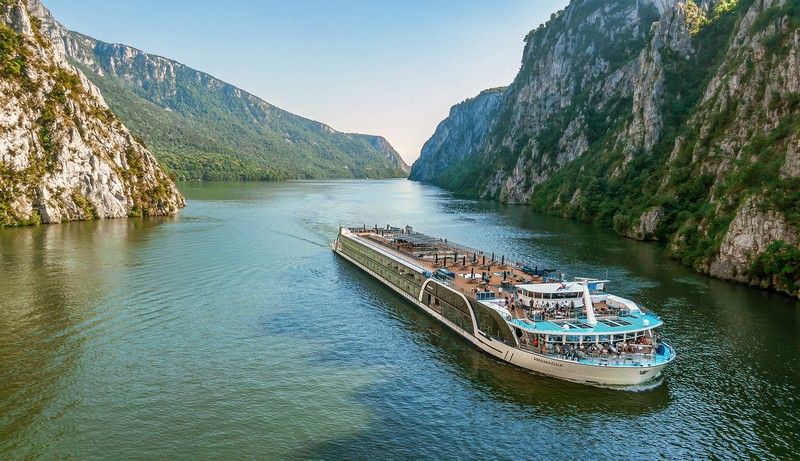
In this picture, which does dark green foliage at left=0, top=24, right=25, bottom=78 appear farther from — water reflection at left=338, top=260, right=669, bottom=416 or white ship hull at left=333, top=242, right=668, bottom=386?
white ship hull at left=333, top=242, right=668, bottom=386

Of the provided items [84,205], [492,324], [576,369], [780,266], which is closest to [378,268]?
[492,324]

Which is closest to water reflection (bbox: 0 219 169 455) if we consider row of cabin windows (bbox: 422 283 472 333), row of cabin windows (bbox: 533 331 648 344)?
row of cabin windows (bbox: 422 283 472 333)

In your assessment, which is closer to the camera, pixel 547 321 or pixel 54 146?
pixel 547 321

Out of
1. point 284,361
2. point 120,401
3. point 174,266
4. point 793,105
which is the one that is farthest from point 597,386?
point 793,105

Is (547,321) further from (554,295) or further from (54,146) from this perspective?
(54,146)

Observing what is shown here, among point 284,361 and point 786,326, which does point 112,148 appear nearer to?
point 284,361
